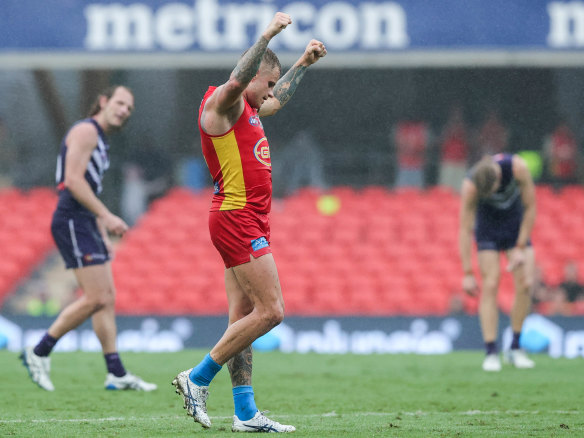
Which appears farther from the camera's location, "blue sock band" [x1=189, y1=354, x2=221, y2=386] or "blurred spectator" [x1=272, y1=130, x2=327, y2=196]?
"blurred spectator" [x1=272, y1=130, x2=327, y2=196]

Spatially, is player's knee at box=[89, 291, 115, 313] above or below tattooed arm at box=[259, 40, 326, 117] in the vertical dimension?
below

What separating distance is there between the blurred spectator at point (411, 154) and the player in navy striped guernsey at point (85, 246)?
13.3 metres

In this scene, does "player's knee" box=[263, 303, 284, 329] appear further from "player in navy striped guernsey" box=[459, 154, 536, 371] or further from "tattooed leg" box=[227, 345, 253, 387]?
"player in navy striped guernsey" box=[459, 154, 536, 371]

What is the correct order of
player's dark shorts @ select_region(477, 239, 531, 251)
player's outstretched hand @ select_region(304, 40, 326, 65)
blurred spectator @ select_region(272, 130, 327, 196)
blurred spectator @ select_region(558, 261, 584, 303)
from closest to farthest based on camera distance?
player's outstretched hand @ select_region(304, 40, 326, 65), player's dark shorts @ select_region(477, 239, 531, 251), blurred spectator @ select_region(558, 261, 584, 303), blurred spectator @ select_region(272, 130, 327, 196)

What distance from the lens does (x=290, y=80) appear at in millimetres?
6512

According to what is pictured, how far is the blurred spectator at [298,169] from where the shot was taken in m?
20.7

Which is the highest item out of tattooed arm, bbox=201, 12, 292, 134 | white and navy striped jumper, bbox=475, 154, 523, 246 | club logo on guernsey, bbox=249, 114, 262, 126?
tattooed arm, bbox=201, 12, 292, 134

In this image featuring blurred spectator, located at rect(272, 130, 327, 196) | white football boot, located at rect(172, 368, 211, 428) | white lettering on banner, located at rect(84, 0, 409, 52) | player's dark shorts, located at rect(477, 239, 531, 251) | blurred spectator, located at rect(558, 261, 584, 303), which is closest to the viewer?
white football boot, located at rect(172, 368, 211, 428)

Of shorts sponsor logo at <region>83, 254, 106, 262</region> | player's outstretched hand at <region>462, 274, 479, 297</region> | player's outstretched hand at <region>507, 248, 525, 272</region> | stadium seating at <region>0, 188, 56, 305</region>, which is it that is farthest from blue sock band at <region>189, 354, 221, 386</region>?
stadium seating at <region>0, 188, 56, 305</region>

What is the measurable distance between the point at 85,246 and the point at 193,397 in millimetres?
2616

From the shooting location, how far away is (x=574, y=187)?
19891 mm

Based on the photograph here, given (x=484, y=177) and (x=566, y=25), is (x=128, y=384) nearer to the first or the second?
(x=484, y=177)

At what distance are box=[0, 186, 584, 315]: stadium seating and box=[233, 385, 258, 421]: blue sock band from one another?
Answer: 8.98 m

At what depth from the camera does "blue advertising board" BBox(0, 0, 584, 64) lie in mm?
15133
